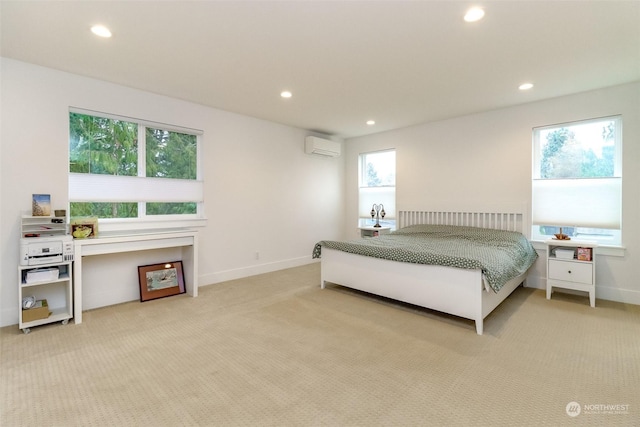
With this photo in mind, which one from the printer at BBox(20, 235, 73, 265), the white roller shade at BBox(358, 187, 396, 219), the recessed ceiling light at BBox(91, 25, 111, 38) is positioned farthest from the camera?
the white roller shade at BBox(358, 187, 396, 219)

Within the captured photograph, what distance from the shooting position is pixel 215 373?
6.72 ft

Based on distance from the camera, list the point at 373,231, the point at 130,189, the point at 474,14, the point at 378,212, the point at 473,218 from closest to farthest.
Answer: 1. the point at 474,14
2. the point at 130,189
3. the point at 473,218
4. the point at 373,231
5. the point at 378,212

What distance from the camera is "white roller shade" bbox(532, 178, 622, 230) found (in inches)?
139

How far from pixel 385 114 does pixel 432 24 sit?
2.28 metres

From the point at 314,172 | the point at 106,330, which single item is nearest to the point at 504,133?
the point at 314,172

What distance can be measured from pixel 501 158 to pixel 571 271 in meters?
1.68

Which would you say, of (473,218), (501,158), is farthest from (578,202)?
(473,218)

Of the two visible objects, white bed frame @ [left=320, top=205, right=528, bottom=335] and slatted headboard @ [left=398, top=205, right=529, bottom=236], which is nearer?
white bed frame @ [left=320, top=205, right=528, bottom=335]

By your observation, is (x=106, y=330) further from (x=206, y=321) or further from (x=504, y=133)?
(x=504, y=133)

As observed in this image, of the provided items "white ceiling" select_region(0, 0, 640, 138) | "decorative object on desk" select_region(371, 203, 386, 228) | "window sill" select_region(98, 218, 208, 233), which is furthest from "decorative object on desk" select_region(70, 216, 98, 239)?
"decorative object on desk" select_region(371, 203, 386, 228)

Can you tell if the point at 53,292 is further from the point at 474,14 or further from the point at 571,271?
the point at 571,271

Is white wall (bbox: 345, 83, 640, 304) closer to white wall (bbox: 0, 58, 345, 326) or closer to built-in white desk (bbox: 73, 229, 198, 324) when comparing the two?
white wall (bbox: 0, 58, 345, 326)

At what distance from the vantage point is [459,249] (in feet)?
10.7

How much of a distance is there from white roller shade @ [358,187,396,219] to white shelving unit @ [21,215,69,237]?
4555 millimetres
